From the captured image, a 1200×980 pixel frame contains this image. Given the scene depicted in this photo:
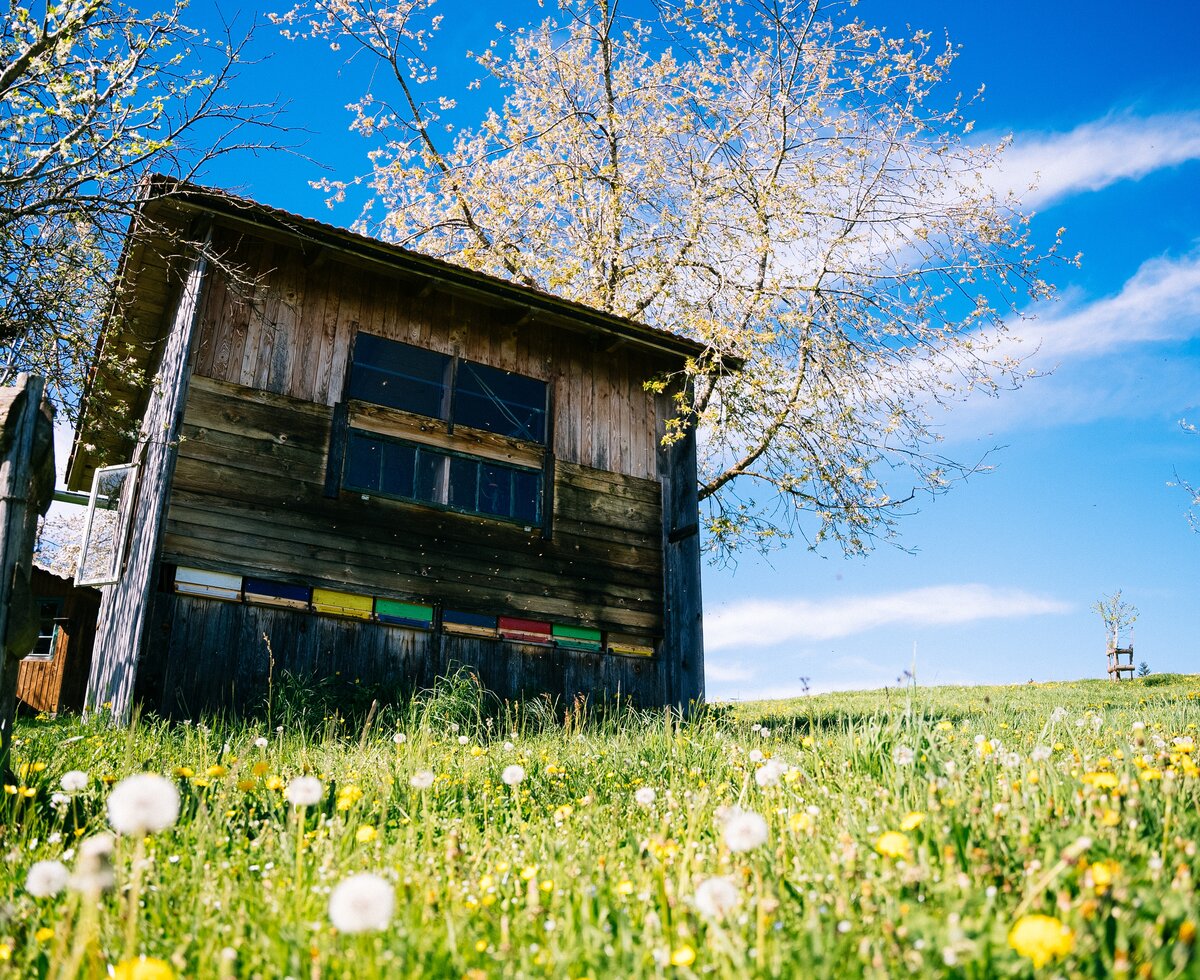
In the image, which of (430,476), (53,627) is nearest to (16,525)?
(430,476)

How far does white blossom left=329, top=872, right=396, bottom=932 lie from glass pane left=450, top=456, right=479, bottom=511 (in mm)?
8669

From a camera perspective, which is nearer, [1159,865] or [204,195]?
[1159,865]

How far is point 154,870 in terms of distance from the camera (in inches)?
102

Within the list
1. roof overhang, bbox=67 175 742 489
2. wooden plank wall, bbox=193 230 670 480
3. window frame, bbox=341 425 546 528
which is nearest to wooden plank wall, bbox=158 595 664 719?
window frame, bbox=341 425 546 528

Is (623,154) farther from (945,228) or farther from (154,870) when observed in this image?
(154,870)

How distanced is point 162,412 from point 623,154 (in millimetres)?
11219

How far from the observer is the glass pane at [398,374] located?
10414 mm

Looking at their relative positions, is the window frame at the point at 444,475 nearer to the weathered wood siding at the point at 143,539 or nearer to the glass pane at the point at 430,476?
the glass pane at the point at 430,476

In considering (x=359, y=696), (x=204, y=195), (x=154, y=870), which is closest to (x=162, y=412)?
(x=204, y=195)

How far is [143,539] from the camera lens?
8.78m

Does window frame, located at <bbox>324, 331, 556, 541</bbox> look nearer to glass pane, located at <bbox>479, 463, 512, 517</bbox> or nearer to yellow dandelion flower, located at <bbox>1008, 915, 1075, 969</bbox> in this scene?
glass pane, located at <bbox>479, 463, 512, 517</bbox>

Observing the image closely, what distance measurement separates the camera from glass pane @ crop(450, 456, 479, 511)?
10.1m

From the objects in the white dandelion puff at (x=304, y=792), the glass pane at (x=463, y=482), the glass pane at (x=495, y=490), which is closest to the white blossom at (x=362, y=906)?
the white dandelion puff at (x=304, y=792)

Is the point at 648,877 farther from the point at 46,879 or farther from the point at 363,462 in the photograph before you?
the point at 363,462
